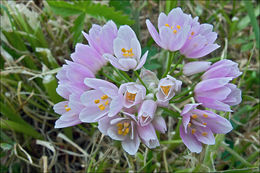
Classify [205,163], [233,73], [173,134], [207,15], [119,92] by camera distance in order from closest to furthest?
1. [119,92]
2. [233,73]
3. [205,163]
4. [173,134]
5. [207,15]

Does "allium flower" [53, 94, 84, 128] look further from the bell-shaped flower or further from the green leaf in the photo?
the green leaf

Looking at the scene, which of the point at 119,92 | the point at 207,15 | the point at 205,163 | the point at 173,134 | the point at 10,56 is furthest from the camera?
the point at 207,15

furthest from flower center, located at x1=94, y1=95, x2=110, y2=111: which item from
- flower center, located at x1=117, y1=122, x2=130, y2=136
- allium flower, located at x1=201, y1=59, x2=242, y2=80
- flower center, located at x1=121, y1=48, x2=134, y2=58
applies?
allium flower, located at x1=201, y1=59, x2=242, y2=80

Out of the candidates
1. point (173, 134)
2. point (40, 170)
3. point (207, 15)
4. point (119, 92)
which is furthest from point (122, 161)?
point (207, 15)

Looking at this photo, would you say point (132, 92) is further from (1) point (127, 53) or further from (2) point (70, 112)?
(2) point (70, 112)

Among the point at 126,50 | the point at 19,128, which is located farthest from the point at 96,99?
the point at 19,128

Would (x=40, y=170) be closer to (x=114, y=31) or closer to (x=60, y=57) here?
(x=60, y=57)
